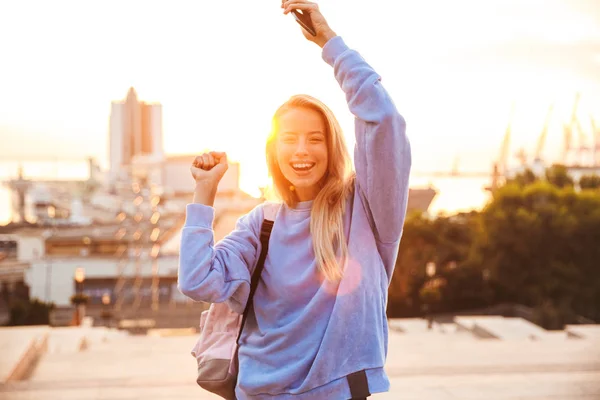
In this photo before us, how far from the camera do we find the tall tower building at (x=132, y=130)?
84.2 m

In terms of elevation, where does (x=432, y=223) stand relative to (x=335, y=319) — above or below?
below

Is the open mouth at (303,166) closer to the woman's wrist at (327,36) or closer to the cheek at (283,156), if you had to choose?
the cheek at (283,156)

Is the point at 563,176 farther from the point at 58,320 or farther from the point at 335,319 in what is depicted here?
the point at 335,319

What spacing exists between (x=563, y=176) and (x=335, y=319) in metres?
32.1

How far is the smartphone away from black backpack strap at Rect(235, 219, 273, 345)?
47 centimetres

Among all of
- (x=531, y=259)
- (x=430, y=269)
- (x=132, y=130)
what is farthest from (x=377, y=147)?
(x=132, y=130)

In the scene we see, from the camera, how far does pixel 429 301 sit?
61.3 feet

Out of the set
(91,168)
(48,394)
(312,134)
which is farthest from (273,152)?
(91,168)

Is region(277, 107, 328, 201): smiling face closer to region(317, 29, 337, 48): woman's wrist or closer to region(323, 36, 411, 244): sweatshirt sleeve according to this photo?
region(323, 36, 411, 244): sweatshirt sleeve

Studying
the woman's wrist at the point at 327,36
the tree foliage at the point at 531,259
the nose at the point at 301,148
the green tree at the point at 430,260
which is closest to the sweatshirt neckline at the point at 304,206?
the nose at the point at 301,148

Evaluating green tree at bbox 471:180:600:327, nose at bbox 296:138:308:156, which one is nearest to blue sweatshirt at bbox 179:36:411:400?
nose at bbox 296:138:308:156

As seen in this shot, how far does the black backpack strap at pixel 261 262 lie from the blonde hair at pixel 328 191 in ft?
0.26

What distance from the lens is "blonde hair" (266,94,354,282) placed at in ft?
5.33

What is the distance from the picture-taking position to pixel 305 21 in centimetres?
179
